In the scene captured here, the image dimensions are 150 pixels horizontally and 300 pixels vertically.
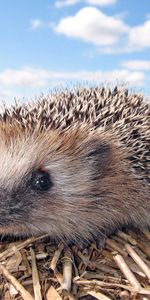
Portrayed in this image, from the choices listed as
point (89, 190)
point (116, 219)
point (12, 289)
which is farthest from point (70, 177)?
point (12, 289)

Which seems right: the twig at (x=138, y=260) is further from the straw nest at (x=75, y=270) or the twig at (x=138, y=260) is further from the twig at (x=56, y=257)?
the twig at (x=56, y=257)

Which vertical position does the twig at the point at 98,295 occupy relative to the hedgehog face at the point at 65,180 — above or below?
below

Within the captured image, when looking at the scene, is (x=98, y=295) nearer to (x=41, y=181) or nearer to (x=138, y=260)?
(x=138, y=260)

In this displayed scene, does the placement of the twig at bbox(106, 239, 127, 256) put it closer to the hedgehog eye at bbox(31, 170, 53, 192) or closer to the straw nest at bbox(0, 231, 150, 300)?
the straw nest at bbox(0, 231, 150, 300)

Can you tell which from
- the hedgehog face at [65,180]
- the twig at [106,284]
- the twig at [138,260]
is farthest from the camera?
the hedgehog face at [65,180]

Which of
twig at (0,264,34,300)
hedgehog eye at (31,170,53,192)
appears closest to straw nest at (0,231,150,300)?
twig at (0,264,34,300)


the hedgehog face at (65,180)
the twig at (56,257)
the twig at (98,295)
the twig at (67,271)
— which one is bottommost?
the twig at (98,295)

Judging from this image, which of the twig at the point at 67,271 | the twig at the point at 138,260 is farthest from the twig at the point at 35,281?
the twig at the point at 138,260

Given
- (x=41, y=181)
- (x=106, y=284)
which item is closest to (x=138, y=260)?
(x=106, y=284)
